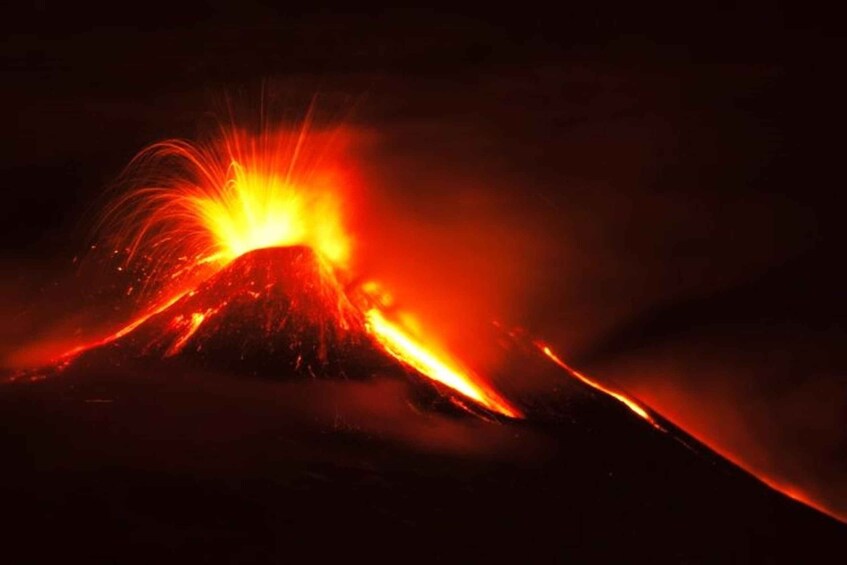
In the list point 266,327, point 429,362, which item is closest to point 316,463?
point 266,327

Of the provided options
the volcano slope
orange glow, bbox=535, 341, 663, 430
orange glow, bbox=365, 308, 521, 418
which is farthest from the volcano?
orange glow, bbox=535, 341, 663, 430

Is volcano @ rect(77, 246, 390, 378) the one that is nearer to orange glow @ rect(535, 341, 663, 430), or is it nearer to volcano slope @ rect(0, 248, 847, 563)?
volcano slope @ rect(0, 248, 847, 563)

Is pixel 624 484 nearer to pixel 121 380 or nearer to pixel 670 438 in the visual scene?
pixel 670 438

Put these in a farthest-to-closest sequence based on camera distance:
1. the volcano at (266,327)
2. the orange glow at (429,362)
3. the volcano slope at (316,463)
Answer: the orange glow at (429,362)
the volcano at (266,327)
the volcano slope at (316,463)

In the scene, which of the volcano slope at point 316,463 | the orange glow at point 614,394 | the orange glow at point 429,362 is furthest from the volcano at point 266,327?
the orange glow at point 614,394

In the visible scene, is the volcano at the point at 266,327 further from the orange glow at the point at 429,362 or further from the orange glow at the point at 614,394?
the orange glow at the point at 614,394

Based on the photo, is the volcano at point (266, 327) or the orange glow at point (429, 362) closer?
the volcano at point (266, 327)
